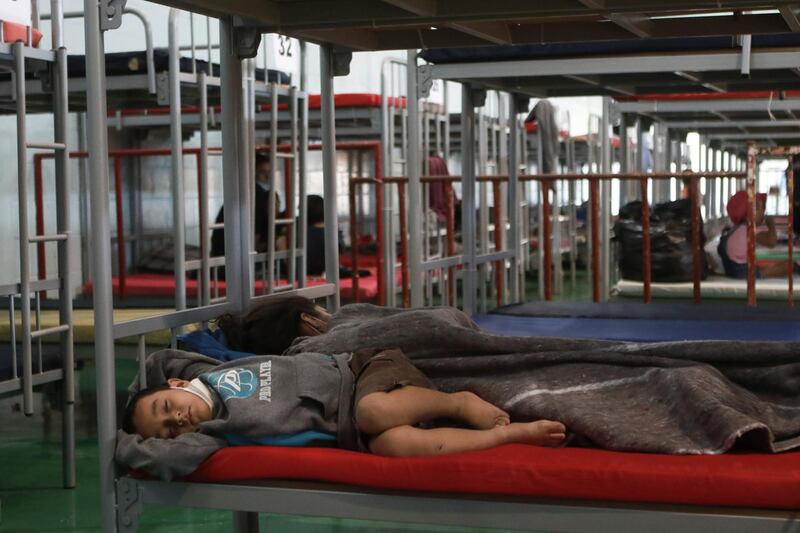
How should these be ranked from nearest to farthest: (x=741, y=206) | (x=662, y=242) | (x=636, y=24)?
1. (x=636, y=24)
2. (x=741, y=206)
3. (x=662, y=242)

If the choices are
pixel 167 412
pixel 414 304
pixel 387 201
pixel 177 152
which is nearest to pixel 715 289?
pixel 387 201

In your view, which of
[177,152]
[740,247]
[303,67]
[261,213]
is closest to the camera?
[177,152]

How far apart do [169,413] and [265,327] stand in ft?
2.43

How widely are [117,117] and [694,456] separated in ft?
24.4

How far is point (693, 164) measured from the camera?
16.5 metres

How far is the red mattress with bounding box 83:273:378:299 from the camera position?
8109 millimetres

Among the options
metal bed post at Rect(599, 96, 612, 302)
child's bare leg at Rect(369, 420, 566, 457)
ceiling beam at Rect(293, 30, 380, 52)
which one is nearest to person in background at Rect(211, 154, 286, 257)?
metal bed post at Rect(599, 96, 612, 302)

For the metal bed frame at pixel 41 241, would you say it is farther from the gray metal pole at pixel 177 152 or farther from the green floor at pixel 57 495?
the gray metal pole at pixel 177 152

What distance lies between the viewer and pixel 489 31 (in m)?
3.86

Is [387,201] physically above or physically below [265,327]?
above

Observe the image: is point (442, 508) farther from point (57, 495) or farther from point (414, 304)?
point (414, 304)

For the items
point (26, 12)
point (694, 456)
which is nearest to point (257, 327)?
point (694, 456)

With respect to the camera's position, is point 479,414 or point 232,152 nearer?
point 479,414

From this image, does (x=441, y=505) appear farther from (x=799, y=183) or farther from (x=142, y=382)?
(x=799, y=183)
